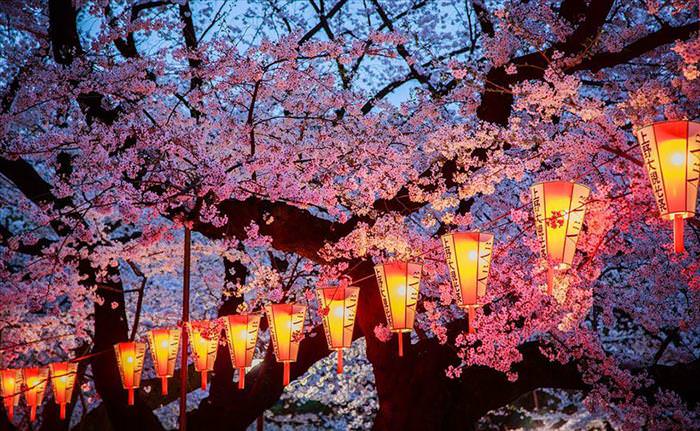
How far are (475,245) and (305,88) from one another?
4.43m

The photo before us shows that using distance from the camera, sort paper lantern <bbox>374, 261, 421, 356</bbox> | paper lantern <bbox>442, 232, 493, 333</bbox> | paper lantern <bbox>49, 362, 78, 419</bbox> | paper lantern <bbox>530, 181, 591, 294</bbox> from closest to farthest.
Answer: paper lantern <bbox>530, 181, 591, 294</bbox> < paper lantern <bbox>442, 232, 493, 333</bbox> < paper lantern <bbox>374, 261, 421, 356</bbox> < paper lantern <bbox>49, 362, 78, 419</bbox>

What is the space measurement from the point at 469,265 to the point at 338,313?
1942 mm

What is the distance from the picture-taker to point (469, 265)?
5.90 metres

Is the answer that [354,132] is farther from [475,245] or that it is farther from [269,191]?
[475,245]

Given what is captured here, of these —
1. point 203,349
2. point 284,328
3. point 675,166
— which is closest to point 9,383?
point 203,349

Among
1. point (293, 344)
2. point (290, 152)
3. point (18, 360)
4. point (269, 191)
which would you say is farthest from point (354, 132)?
point (18, 360)

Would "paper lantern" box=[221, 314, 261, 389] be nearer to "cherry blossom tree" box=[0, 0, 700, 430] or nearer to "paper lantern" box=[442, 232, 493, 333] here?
"cherry blossom tree" box=[0, 0, 700, 430]

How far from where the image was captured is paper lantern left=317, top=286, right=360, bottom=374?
726 centimetres

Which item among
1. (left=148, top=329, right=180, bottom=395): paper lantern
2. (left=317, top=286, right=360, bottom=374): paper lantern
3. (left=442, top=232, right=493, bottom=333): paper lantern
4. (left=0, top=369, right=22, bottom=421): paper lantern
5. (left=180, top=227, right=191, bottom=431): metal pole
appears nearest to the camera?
(left=442, top=232, right=493, bottom=333): paper lantern

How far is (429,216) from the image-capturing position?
711cm

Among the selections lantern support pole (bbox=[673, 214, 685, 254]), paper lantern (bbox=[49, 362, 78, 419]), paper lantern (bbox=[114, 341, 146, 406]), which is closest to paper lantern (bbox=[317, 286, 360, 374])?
paper lantern (bbox=[114, 341, 146, 406])

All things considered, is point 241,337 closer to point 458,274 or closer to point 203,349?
point 203,349

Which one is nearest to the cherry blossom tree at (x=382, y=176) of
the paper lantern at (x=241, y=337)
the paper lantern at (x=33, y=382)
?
the paper lantern at (x=241, y=337)

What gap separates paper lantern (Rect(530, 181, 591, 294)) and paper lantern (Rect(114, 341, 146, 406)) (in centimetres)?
642
